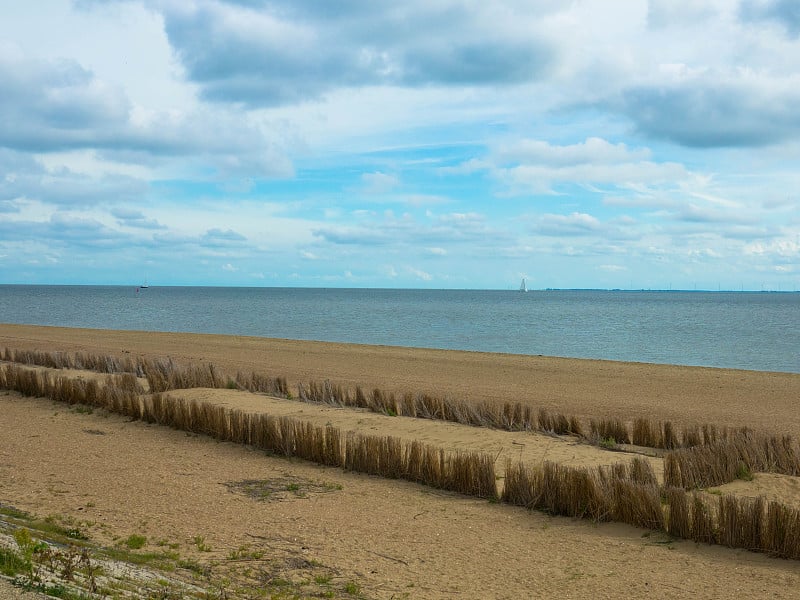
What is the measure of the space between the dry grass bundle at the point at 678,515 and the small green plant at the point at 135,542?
4.58 m

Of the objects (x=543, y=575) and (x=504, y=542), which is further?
(x=504, y=542)

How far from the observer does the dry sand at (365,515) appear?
6059mm

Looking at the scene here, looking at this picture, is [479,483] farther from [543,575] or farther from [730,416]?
[730,416]

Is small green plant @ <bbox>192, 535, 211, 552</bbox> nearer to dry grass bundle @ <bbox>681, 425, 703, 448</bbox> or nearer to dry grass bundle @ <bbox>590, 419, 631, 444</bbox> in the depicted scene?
dry grass bundle @ <bbox>590, 419, 631, 444</bbox>

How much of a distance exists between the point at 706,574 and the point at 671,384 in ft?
50.1

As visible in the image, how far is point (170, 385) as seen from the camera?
1441 centimetres

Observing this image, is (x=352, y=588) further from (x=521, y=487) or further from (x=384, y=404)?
(x=384, y=404)

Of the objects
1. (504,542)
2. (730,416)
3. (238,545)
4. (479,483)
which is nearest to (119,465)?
(238,545)

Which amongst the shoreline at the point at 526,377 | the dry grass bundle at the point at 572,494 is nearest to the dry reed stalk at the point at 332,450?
the dry grass bundle at the point at 572,494

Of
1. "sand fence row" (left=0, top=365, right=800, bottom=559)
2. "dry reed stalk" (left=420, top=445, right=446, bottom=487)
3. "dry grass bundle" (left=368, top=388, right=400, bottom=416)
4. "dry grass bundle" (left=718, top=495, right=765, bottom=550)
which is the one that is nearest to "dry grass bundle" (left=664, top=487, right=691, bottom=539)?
"sand fence row" (left=0, top=365, right=800, bottom=559)

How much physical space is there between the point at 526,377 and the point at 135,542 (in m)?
16.3

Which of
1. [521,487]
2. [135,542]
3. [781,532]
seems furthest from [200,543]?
[781,532]

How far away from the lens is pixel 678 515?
22.5 feet

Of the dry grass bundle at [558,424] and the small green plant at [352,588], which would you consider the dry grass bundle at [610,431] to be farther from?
the small green plant at [352,588]
